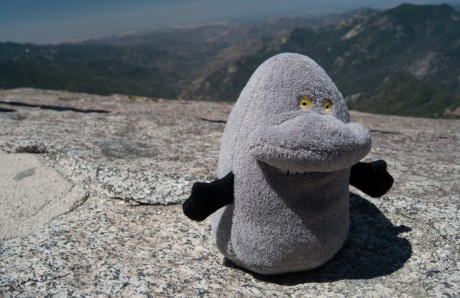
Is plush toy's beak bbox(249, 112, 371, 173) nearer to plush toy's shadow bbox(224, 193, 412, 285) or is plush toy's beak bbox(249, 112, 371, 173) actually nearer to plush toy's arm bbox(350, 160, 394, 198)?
plush toy's arm bbox(350, 160, 394, 198)

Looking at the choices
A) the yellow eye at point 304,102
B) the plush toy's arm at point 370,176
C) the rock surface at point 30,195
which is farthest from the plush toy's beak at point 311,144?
the rock surface at point 30,195

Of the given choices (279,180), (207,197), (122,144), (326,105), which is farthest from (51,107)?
(326,105)

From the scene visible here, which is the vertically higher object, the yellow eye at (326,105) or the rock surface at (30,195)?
the yellow eye at (326,105)

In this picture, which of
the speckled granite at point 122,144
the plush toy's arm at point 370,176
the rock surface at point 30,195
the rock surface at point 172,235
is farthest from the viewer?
the speckled granite at point 122,144

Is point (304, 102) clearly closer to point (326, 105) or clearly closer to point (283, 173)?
point (326, 105)

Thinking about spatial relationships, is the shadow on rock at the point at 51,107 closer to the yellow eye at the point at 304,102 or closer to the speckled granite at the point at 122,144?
the speckled granite at the point at 122,144

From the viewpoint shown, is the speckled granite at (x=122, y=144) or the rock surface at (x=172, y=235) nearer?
the rock surface at (x=172, y=235)

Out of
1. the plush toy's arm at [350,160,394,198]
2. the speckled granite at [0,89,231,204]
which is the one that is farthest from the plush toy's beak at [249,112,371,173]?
the speckled granite at [0,89,231,204]
